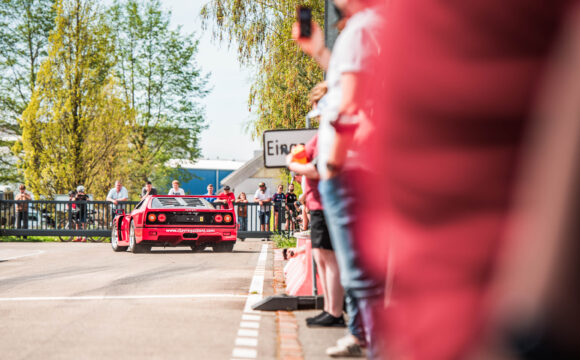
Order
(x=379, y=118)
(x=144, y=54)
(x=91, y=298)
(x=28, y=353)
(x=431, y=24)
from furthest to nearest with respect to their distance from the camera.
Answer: (x=144, y=54) → (x=91, y=298) → (x=28, y=353) → (x=379, y=118) → (x=431, y=24)

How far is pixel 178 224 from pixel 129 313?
959 centimetres

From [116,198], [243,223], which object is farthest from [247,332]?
[116,198]

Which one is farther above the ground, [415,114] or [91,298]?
[415,114]

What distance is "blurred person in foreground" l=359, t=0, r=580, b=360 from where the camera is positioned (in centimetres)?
95

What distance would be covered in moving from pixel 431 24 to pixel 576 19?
0.67 ft

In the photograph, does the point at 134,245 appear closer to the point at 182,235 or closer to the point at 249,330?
the point at 182,235

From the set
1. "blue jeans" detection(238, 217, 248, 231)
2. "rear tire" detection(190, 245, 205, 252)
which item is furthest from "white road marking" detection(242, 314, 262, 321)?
"blue jeans" detection(238, 217, 248, 231)

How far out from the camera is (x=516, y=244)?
0.99 m

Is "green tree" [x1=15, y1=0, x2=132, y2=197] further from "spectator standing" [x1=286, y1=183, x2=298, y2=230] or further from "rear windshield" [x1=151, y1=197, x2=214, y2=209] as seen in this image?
"rear windshield" [x1=151, y1=197, x2=214, y2=209]

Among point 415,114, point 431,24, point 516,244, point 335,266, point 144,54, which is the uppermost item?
point 144,54

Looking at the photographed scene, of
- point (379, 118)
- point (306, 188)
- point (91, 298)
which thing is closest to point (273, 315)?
point (306, 188)

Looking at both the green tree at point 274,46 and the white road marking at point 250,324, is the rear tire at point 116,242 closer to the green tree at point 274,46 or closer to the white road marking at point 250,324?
the green tree at point 274,46

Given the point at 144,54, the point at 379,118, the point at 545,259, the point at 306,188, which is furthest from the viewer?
the point at 144,54

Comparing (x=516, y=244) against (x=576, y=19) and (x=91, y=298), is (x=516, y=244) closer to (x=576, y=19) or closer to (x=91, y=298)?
(x=576, y=19)
